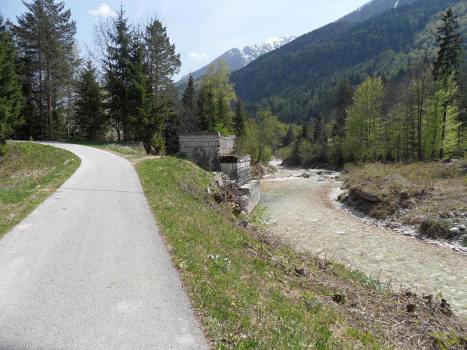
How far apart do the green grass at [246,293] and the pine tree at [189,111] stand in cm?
4507

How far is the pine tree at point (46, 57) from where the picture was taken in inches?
1538

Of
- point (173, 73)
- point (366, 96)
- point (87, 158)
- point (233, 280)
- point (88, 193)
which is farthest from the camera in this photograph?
point (366, 96)

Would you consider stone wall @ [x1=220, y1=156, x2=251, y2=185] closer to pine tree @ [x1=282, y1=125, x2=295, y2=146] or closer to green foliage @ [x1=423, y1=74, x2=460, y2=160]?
green foliage @ [x1=423, y1=74, x2=460, y2=160]

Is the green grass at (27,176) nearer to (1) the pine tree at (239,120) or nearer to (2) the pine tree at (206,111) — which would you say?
(2) the pine tree at (206,111)

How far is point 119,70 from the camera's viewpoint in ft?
125

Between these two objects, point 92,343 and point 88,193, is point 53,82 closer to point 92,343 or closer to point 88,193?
point 88,193

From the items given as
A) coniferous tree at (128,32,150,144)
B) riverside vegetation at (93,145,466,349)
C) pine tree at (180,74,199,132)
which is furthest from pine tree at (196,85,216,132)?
riverside vegetation at (93,145,466,349)

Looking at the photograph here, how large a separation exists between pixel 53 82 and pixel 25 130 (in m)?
6.81

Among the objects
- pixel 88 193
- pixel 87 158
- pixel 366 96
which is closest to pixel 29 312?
pixel 88 193

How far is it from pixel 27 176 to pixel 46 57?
26.3 m

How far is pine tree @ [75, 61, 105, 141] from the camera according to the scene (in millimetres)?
40250

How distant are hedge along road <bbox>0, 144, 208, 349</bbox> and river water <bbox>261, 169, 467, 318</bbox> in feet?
24.4

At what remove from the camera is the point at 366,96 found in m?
52.2

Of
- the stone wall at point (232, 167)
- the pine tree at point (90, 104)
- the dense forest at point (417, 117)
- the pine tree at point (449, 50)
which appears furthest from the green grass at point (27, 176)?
the pine tree at point (449, 50)
